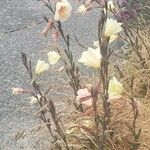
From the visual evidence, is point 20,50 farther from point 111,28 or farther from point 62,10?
point 111,28

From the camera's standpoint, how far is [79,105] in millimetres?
2715

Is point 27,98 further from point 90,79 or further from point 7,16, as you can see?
point 7,16

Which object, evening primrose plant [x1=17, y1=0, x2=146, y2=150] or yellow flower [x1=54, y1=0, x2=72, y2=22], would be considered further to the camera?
yellow flower [x1=54, y1=0, x2=72, y2=22]

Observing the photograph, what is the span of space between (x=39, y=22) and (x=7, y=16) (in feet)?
1.28

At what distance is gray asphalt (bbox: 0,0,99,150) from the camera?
2.92m

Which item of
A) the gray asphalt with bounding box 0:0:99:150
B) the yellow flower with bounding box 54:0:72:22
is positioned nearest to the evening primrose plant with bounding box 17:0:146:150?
the yellow flower with bounding box 54:0:72:22

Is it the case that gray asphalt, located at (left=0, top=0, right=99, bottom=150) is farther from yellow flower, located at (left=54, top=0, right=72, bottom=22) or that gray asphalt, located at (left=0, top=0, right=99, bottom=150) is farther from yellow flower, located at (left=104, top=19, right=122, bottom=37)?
yellow flower, located at (left=104, top=19, right=122, bottom=37)

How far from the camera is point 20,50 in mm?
3977

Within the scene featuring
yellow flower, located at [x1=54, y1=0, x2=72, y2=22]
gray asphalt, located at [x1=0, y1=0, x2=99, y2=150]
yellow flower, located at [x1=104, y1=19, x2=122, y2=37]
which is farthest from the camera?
gray asphalt, located at [x1=0, y1=0, x2=99, y2=150]

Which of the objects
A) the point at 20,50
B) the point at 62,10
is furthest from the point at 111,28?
the point at 20,50

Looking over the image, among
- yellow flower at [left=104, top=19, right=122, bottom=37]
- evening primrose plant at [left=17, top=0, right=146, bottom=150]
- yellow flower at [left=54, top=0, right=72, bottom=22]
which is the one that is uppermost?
yellow flower at [left=54, top=0, right=72, bottom=22]

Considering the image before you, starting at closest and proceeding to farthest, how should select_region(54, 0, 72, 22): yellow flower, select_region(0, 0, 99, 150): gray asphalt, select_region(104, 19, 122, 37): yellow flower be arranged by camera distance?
select_region(104, 19, 122, 37): yellow flower
select_region(54, 0, 72, 22): yellow flower
select_region(0, 0, 99, 150): gray asphalt

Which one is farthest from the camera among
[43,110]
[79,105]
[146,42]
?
[146,42]

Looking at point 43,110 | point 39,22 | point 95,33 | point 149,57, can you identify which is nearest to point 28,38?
point 39,22
